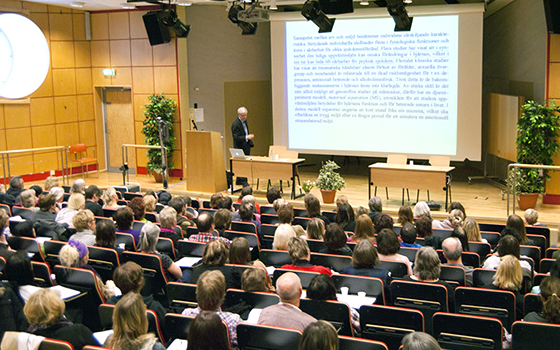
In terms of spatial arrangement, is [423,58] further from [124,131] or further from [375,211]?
[124,131]

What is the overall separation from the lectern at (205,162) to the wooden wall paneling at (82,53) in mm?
4139

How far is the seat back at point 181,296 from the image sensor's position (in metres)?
4.36

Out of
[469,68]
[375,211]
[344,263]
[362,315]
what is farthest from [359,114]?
[362,315]

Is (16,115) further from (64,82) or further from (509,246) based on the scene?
(509,246)

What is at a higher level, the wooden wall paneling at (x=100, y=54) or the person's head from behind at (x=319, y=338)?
the wooden wall paneling at (x=100, y=54)

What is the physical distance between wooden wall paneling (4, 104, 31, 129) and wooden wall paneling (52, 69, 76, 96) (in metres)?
0.89

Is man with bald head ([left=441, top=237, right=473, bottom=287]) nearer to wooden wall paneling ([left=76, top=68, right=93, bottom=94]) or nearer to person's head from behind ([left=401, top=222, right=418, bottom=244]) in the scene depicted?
person's head from behind ([left=401, top=222, right=418, bottom=244])

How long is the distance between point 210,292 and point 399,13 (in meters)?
6.92

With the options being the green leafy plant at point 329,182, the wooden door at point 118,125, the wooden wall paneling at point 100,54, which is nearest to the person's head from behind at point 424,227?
the green leafy plant at point 329,182

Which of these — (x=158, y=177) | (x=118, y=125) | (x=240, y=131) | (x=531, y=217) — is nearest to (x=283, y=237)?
A: (x=531, y=217)

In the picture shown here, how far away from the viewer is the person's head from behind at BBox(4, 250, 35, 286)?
166 inches

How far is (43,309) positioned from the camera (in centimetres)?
342

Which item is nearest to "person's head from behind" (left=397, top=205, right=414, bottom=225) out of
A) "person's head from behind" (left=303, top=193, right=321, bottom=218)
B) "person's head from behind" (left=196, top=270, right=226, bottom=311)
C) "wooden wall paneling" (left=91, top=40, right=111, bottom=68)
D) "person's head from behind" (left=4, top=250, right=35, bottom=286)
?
"person's head from behind" (left=303, top=193, right=321, bottom=218)

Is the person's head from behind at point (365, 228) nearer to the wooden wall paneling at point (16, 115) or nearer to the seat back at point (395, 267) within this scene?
the seat back at point (395, 267)
